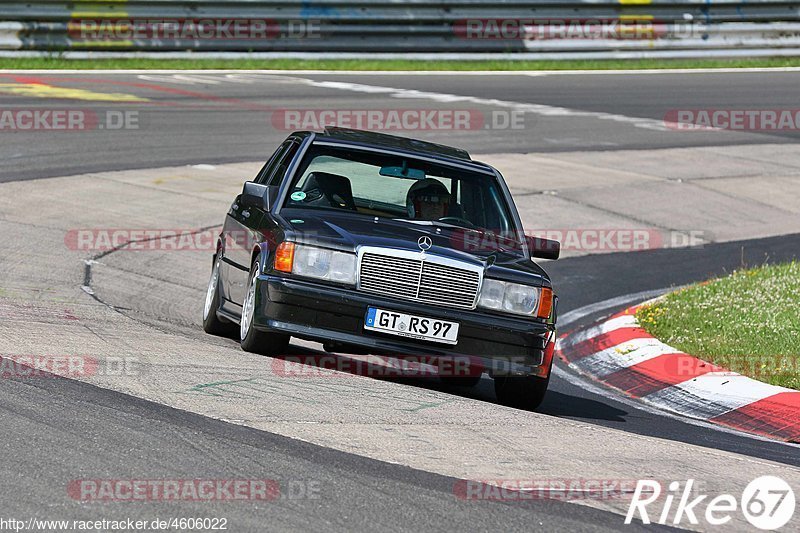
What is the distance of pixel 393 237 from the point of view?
314 inches

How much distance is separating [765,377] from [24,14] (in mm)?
18268

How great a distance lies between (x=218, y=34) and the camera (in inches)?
1012

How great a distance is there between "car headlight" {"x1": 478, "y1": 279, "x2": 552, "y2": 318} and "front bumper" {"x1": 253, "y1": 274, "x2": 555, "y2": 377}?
0.07m

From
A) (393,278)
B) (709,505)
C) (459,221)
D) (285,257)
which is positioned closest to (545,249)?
(459,221)

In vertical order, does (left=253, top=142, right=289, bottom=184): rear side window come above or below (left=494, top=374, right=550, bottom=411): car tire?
above

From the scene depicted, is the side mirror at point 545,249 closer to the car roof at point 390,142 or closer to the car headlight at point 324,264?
the car roof at point 390,142

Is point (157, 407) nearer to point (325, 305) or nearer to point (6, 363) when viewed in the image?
point (6, 363)

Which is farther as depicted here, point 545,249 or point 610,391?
point 610,391

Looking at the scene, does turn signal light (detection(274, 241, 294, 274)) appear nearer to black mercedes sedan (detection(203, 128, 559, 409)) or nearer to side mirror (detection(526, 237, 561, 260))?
black mercedes sedan (detection(203, 128, 559, 409))

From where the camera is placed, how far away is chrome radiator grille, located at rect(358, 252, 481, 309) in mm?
7812

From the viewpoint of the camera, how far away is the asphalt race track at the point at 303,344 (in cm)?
530

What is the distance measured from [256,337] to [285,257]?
0.56 metres

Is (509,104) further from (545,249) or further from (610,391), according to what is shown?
(545,249)

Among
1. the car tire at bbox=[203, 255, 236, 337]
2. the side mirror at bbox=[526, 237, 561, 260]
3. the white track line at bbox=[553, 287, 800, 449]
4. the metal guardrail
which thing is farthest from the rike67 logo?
the metal guardrail
